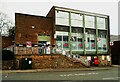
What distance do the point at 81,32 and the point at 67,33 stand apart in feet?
9.81

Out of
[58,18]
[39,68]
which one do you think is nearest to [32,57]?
[39,68]

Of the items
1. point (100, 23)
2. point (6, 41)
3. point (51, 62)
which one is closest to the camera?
point (51, 62)

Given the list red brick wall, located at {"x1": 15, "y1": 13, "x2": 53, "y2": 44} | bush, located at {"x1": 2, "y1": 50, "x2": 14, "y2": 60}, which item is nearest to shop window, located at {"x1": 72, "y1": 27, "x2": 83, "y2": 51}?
red brick wall, located at {"x1": 15, "y1": 13, "x2": 53, "y2": 44}

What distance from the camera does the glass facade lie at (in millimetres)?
38344

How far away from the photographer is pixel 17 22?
35156mm

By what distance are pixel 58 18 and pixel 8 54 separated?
11.1m

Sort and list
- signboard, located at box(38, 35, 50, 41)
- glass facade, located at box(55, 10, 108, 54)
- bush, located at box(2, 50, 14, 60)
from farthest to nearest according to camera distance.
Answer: glass facade, located at box(55, 10, 108, 54), signboard, located at box(38, 35, 50, 41), bush, located at box(2, 50, 14, 60)

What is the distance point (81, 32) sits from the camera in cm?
4059

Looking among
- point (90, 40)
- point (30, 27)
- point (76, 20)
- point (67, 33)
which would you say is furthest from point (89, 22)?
point (30, 27)

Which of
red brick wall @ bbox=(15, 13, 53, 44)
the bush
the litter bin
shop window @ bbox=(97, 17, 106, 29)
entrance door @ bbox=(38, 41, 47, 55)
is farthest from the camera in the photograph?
shop window @ bbox=(97, 17, 106, 29)

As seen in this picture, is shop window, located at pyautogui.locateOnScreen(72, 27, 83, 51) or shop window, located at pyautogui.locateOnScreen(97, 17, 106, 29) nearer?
shop window, located at pyautogui.locateOnScreen(72, 27, 83, 51)

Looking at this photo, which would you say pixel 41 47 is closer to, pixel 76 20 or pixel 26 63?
pixel 26 63

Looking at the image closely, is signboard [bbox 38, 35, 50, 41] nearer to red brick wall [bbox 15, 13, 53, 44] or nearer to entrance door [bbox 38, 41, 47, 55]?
entrance door [bbox 38, 41, 47, 55]

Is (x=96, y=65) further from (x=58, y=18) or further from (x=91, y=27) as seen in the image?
(x=58, y=18)
